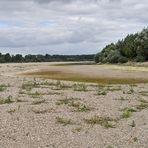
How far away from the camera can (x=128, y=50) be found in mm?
136000

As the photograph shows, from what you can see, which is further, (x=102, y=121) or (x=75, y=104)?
(x=75, y=104)

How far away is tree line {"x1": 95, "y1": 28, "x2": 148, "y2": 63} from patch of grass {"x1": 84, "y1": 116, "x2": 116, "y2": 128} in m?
98.9

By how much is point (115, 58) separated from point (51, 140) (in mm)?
122761

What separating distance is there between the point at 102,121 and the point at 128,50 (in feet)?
370

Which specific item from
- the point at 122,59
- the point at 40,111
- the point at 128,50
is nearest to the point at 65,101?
the point at 40,111

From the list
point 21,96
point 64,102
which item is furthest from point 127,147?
point 21,96

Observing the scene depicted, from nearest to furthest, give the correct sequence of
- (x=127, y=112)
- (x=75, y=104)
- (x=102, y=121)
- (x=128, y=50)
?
(x=102, y=121) → (x=127, y=112) → (x=75, y=104) → (x=128, y=50)

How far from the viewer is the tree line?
125750 millimetres

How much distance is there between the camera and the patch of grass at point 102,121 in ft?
77.6

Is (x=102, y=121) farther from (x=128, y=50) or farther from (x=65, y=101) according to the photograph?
(x=128, y=50)

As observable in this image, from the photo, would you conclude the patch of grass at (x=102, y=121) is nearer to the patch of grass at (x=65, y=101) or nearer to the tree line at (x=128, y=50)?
the patch of grass at (x=65, y=101)

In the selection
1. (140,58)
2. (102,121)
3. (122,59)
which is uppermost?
(140,58)

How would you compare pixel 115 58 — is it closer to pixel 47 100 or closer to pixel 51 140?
pixel 47 100

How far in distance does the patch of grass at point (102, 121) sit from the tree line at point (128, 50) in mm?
98922
